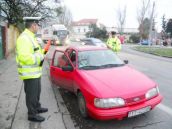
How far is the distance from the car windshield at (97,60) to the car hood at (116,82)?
25 centimetres

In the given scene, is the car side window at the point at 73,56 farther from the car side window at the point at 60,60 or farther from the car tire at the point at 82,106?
the car tire at the point at 82,106

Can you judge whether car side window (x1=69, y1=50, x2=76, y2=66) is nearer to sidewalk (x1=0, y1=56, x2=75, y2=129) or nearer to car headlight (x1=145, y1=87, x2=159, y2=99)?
sidewalk (x1=0, y1=56, x2=75, y2=129)

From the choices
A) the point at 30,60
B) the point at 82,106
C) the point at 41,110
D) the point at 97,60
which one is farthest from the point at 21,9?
the point at 30,60

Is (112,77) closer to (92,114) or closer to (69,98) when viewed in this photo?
(92,114)

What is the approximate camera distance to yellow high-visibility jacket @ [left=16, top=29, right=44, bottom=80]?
4812 mm

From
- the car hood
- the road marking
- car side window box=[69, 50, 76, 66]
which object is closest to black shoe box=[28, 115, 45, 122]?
the car hood

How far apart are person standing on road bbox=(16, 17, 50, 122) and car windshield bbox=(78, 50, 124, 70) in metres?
1.33

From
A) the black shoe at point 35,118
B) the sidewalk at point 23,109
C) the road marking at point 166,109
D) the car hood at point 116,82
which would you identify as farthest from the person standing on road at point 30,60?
the road marking at point 166,109

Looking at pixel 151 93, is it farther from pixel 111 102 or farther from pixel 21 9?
pixel 21 9

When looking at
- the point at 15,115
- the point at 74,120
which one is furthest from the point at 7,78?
the point at 74,120

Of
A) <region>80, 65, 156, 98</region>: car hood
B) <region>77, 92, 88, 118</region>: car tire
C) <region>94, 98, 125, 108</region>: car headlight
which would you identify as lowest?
<region>77, 92, 88, 118</region>: car tire

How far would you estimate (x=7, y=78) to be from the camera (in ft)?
32.7

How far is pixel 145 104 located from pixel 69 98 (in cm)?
271

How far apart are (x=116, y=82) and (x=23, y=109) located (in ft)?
7.49
